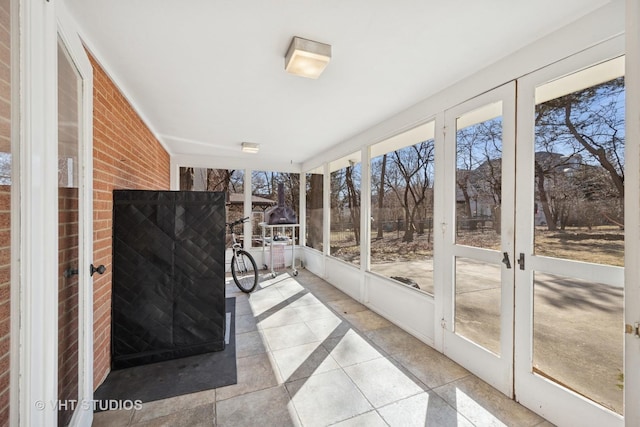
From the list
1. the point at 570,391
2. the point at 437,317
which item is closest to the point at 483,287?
the point at 437,317

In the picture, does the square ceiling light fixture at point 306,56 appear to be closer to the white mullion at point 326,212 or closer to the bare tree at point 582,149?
the bare tree at point 582,149

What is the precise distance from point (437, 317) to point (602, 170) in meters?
1.70

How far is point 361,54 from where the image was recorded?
194 cm

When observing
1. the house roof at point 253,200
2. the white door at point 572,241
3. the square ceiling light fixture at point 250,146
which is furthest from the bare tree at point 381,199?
the house roof at point 253,200

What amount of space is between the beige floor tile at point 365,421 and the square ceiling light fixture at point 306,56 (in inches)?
96.7

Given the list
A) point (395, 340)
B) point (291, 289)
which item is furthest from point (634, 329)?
point (291, 289)

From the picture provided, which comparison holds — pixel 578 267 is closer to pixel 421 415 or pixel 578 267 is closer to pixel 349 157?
pixel 421 415

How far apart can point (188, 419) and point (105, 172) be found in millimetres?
1959

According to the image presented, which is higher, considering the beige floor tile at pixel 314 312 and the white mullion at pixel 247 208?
the white mullion at pixel 247 208

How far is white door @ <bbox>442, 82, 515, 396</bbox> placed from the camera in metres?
1.97

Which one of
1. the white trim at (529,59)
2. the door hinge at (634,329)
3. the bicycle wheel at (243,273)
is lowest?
the bicycle wheel at (243,273)

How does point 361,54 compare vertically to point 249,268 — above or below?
above

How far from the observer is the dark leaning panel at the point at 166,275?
232 cm

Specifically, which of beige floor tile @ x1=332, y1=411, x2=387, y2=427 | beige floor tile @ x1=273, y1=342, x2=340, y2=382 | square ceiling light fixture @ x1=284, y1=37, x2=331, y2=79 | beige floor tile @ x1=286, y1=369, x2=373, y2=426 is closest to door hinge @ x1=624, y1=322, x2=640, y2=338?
beige floor tile @ x1=332, y1=411, x2=387, y2=427
